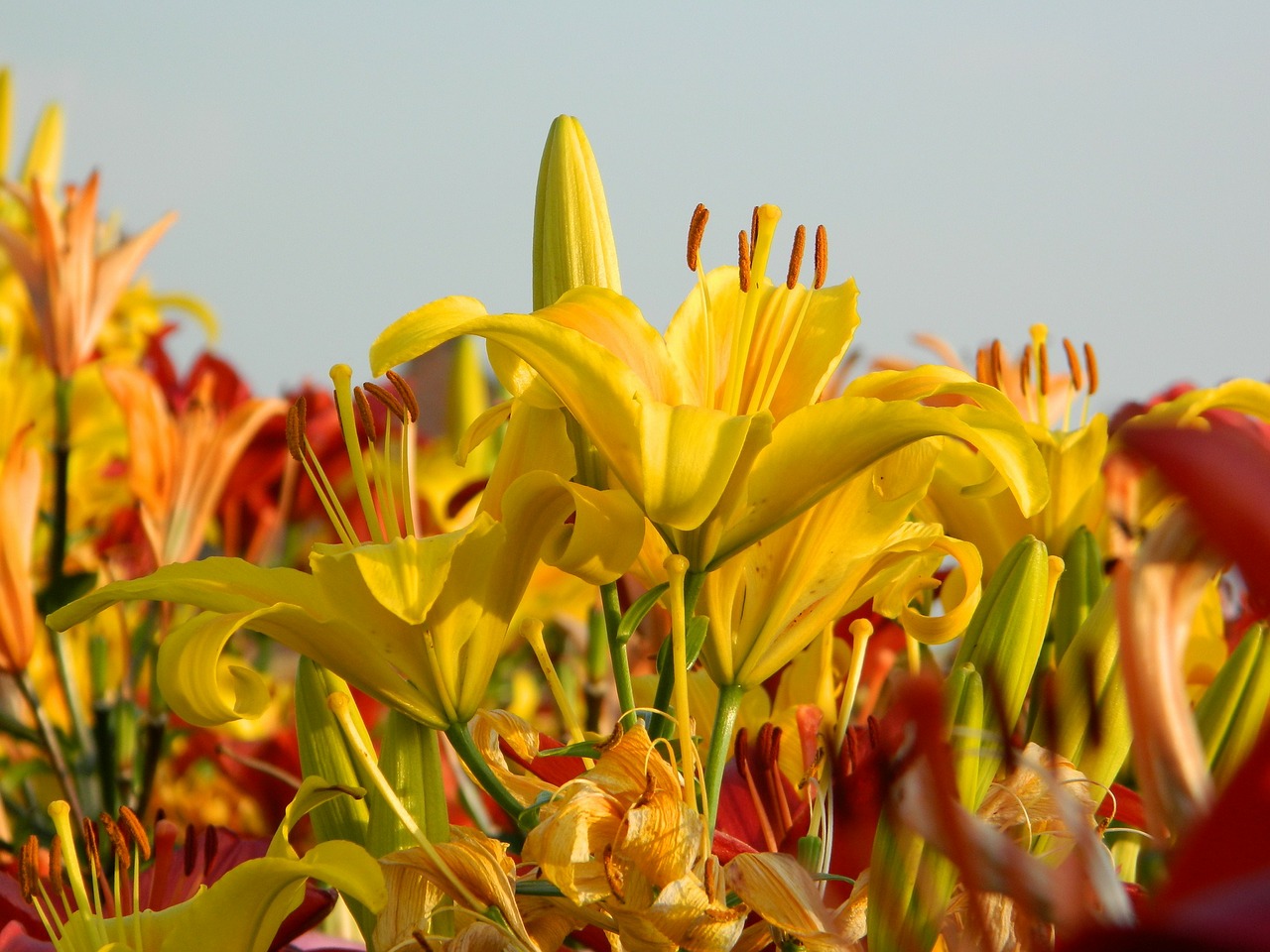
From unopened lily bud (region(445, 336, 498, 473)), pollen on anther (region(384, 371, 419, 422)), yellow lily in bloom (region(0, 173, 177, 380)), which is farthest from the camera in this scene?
unopened lily bud (region(445, 336, 498, 473))

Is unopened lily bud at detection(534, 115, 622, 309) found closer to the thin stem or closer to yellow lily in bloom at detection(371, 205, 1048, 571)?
yellow lily in bloom at detection(371, 205, 1048, 571)

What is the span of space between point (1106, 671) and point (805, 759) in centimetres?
14

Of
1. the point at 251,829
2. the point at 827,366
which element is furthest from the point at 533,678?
the point at 827,366

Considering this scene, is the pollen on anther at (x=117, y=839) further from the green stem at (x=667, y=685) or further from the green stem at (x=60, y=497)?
the green stem at (x=60, y=497)

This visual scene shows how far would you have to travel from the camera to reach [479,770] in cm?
45

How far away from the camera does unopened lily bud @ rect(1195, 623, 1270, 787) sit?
449 millimetres

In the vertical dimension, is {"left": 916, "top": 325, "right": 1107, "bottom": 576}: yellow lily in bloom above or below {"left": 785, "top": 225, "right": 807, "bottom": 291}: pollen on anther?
below

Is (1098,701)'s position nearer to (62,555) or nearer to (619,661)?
(619,661)

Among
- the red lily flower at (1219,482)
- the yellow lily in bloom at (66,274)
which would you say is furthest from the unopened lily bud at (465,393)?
the red lily flower at (1219,482)

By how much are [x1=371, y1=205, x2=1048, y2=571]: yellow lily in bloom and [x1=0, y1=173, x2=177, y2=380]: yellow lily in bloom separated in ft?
2.52

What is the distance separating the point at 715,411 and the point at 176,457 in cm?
67

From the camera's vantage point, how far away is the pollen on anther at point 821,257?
49 centimetres

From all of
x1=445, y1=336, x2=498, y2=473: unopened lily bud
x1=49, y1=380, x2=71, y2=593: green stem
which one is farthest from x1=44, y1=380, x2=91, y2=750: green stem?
x1=445, y1=336, x2=498, y2=473: unopened lily bud

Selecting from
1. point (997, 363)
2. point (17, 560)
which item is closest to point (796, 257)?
point (997, 363)
